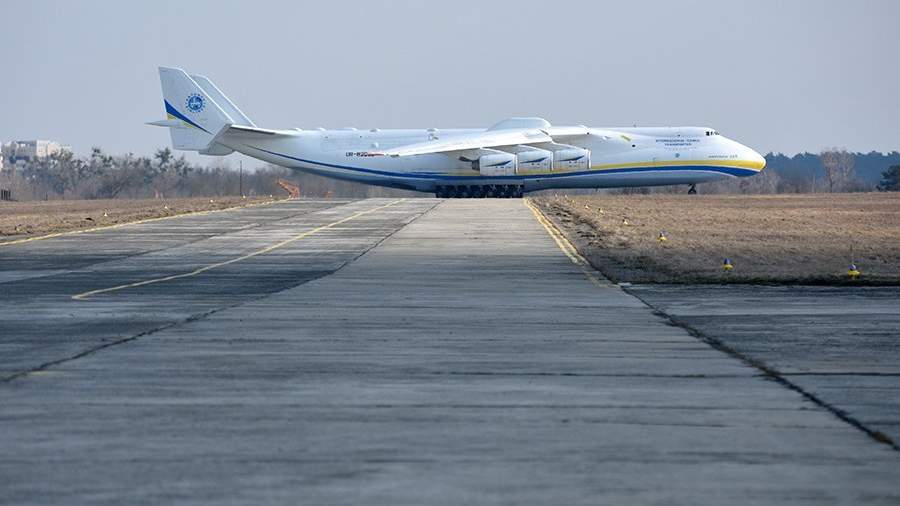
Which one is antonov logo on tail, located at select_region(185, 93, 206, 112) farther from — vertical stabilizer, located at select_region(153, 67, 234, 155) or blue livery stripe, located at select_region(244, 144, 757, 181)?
blue livery stripe, located at select_region(244, 144, 757, 181)

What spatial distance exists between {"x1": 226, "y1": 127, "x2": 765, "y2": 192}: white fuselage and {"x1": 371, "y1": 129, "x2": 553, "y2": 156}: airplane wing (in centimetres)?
88

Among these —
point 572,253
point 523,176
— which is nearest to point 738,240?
point 572,253

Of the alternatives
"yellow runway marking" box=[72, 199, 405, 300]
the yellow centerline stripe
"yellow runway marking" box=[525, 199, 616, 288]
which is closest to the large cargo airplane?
the yellow centerline stripe

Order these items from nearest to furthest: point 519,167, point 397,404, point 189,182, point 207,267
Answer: point 397,404 → point 207,267 → point 519,167 → point 189,182

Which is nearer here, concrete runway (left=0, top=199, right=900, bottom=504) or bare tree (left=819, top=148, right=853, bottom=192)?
concrete runway (left=0, top=199, right=900, bottom=504)

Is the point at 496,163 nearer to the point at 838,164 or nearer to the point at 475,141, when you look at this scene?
the point at 475,141

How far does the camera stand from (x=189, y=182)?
12731cm

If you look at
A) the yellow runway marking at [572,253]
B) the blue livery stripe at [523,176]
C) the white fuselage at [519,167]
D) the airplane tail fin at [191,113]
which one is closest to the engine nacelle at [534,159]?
the white fuselage at [519,167]

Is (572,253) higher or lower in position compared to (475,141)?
lower

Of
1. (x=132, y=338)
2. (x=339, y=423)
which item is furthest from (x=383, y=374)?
(x=132, y=338)

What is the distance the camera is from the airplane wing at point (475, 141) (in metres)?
75.2

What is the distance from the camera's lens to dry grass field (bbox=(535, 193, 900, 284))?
29297 mm

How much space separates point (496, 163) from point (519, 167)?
1.58 meters

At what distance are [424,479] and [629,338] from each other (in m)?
8.79
